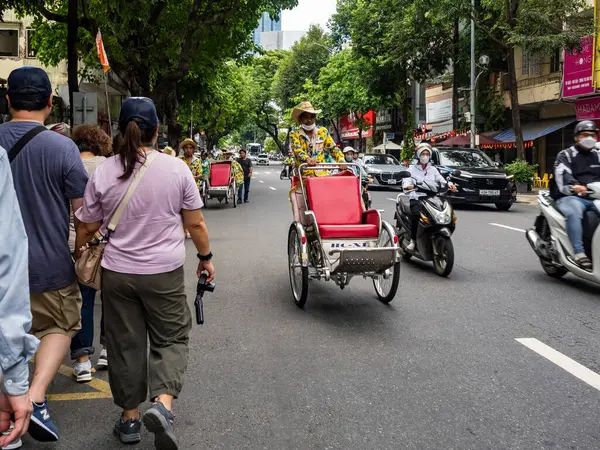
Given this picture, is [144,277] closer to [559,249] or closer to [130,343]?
[130,343]

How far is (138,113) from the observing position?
3.46 metres

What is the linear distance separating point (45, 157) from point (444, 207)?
577 cm

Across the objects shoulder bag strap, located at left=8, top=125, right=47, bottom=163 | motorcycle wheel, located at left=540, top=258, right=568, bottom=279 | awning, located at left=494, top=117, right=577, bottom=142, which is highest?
awning, located at left=494, top=117, right=577, bottom=142

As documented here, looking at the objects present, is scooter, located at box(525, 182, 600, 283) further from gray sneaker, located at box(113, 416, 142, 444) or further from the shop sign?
the shop sign

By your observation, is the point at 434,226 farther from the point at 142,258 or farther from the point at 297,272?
the point at 142,258

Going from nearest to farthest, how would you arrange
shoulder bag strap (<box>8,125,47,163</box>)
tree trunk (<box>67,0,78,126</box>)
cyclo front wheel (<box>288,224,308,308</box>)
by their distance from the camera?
shoulder bag strap (<box>8,125,47,163</box>) → cyclo front wheel (<box>288,224,308,308</box>) → tree trunk (<box>67,0,78,126</box>)

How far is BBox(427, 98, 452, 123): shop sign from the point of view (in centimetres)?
4066

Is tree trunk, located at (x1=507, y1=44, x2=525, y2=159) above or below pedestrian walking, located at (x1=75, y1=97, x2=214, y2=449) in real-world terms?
above

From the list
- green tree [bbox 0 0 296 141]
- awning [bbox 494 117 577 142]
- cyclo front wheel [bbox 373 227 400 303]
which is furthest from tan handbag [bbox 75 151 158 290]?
awning [bbox 494 117 577 142]

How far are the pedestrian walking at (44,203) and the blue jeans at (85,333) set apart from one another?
2.69 feet

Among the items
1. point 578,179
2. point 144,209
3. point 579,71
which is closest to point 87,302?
point 144,209

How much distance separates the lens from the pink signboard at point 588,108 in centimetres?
2417

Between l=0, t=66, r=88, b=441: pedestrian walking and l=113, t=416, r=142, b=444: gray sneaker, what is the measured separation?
1.09 feet

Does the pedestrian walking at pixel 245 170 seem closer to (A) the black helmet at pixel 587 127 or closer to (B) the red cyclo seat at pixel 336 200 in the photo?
(B) the red cyclo seat at pixel 336 200
